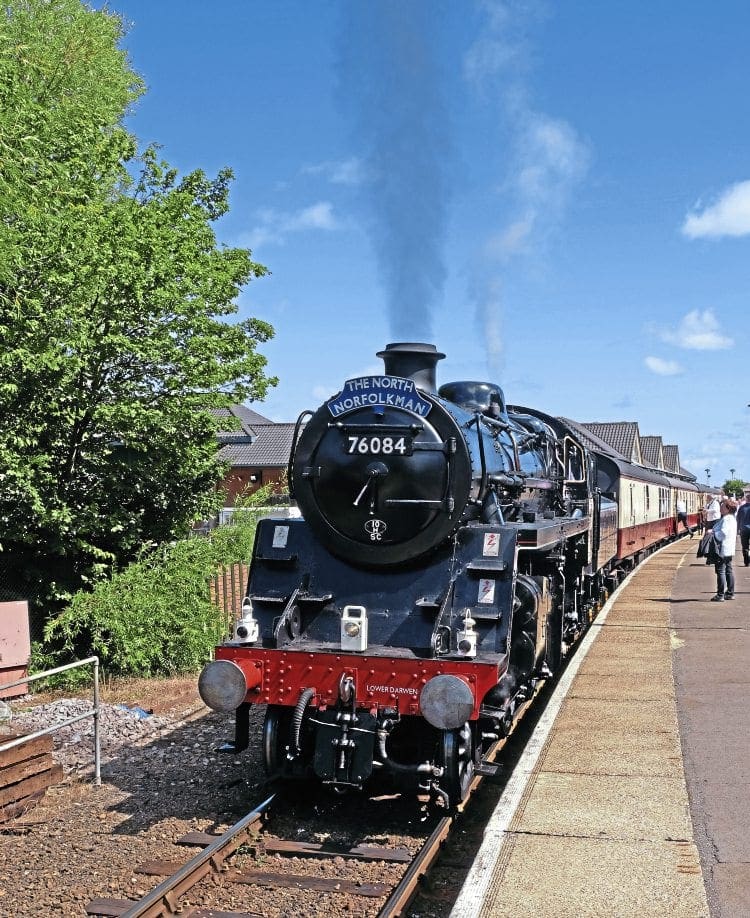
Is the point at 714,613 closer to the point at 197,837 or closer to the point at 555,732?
the point at 555,732

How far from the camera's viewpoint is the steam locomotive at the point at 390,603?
17.5 ft

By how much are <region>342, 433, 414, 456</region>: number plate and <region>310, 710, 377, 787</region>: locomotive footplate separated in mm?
1749

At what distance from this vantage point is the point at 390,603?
19.9 feet

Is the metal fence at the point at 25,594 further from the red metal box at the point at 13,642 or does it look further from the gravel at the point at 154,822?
the gravel at the point at 154,822

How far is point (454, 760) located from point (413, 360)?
9.51ft

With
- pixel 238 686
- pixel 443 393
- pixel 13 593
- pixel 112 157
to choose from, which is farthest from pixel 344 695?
pixel 112 157

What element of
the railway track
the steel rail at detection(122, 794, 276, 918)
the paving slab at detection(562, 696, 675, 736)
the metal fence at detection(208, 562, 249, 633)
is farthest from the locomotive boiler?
the metal fence at detection(208, 562, 249, 633)

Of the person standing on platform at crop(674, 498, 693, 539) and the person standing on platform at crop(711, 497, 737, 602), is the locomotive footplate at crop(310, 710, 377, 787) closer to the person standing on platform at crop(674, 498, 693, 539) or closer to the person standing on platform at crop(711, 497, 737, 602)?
the person standing on platform at crop(711, 497, 737, 602)

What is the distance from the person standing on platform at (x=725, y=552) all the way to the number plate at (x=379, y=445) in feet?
32.7

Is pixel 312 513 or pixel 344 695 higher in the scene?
pixel 312 513

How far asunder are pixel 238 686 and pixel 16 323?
16.3ft

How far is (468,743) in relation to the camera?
5.45 metres

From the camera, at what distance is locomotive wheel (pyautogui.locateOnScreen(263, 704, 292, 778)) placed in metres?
5.77

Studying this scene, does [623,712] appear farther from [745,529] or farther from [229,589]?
[745,529]
